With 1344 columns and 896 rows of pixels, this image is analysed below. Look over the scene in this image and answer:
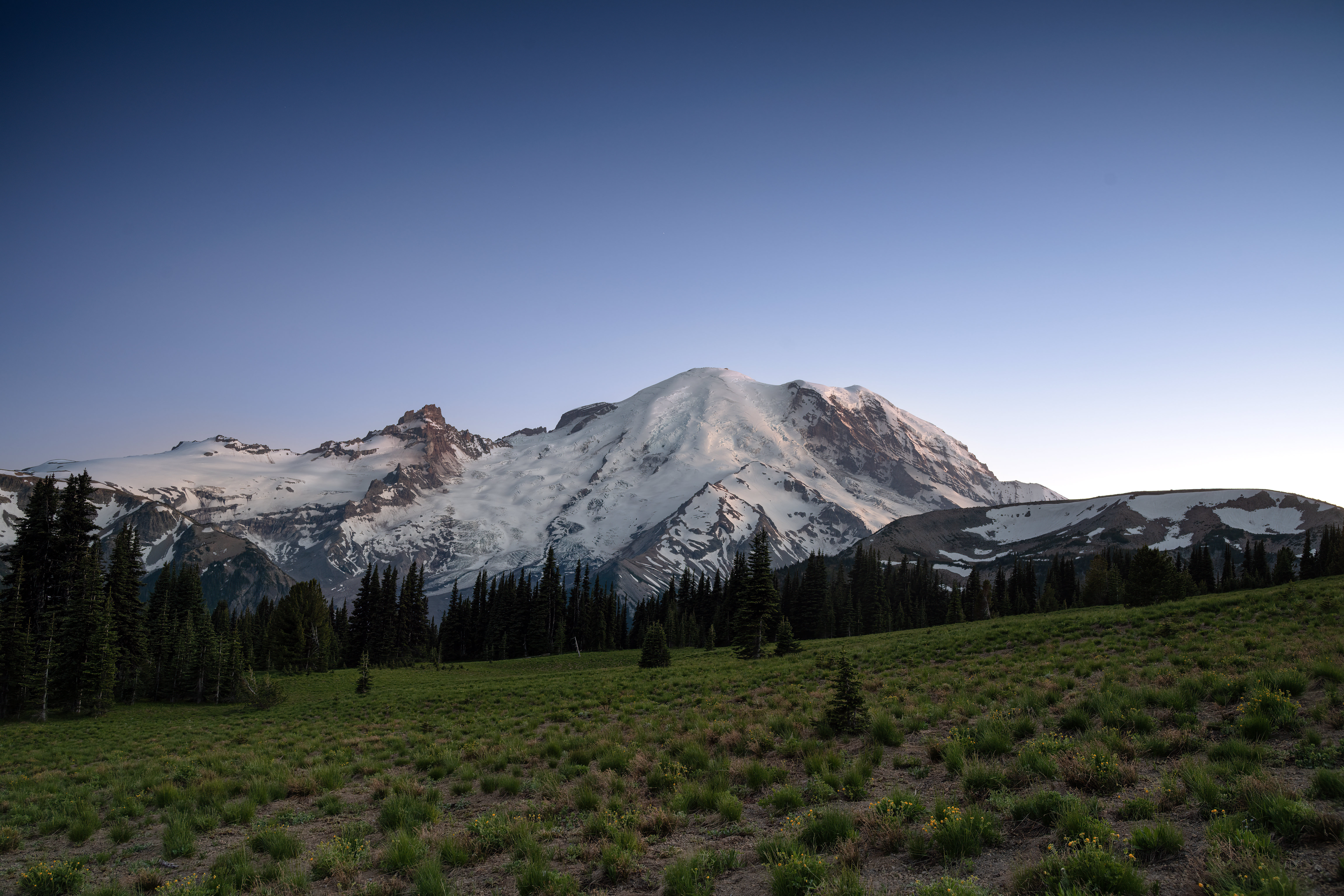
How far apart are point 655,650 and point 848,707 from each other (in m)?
35.3

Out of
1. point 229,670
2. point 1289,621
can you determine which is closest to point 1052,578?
point 1289,621

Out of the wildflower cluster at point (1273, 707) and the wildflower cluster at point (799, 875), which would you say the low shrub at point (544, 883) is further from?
the wildflower cluster at point (1273, 707)

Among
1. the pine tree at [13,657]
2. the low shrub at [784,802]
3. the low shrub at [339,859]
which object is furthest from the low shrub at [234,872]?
the pine tree at [13,657]

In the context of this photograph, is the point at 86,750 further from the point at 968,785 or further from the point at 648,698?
the point at 968,785

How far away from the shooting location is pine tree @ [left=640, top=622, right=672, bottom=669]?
49594 mm

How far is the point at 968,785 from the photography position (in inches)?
415

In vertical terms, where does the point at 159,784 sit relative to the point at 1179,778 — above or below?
below

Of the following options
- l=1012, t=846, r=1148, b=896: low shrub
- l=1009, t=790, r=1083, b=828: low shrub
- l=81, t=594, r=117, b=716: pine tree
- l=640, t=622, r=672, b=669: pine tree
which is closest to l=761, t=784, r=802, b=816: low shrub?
l=1009, t=790, r=1083, b=828: low shrub

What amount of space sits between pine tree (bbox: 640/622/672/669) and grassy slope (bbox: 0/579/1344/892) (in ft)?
59.1

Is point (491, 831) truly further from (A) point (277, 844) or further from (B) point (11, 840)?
(B) point (11, 840)

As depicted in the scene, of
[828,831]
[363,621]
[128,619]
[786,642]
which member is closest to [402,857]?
[828,831]

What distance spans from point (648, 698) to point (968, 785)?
1766 centimetres

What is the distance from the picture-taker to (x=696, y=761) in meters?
14.3

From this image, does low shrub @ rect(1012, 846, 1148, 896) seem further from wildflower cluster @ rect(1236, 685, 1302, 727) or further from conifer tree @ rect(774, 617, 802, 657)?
conifer tree @ rect(774, 617, 802, 657)
